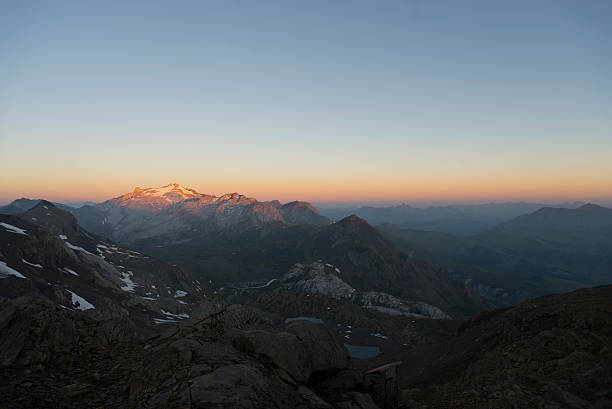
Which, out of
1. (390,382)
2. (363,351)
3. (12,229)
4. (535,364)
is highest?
(12,229)

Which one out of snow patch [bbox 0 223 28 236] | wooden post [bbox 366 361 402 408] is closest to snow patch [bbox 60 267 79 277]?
snow patch [bbox 0 223 28 236]

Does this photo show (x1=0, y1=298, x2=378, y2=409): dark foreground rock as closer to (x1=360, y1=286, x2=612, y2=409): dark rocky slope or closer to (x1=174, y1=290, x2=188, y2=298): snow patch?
(x1=360, y1=286, x2=612, y2=409): dark rocky slope

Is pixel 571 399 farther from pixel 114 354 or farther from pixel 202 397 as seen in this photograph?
pixel 114 354

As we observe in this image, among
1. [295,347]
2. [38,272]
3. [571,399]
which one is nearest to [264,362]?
[295,347]

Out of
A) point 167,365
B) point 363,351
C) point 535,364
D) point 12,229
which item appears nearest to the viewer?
point 167,365

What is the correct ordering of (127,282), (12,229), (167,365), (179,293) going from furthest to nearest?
(179,293) → (127,282) → (12,229) → (167,365)

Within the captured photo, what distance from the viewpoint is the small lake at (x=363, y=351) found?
111062 millimetres

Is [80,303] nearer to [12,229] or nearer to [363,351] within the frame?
[12,229]

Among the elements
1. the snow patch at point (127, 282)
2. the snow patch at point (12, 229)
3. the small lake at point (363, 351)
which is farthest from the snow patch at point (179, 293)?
the small lake at point (363, 351)

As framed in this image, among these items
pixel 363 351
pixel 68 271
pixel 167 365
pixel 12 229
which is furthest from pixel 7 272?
pixel 363 351

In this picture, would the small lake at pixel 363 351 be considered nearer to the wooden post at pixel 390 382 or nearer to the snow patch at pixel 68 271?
the snow patch at pixel 68 271

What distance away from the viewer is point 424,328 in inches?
6073

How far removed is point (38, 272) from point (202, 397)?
3891 inches

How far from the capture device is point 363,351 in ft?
379
